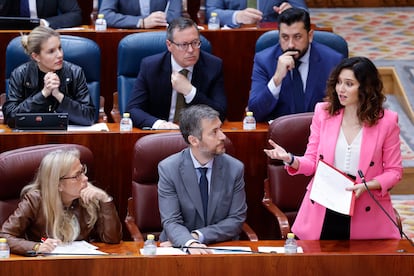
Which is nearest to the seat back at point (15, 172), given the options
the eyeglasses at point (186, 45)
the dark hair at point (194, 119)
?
the dark hair at point (194, 119)

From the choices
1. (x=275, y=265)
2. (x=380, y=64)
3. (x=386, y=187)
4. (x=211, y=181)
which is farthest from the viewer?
(x=380, y=64)

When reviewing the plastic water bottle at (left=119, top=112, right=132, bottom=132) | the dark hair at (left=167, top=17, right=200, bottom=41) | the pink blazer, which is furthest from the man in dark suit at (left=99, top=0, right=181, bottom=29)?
the pink blazer

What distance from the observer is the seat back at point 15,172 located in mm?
3090

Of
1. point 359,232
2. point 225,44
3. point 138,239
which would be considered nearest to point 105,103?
point 225,44

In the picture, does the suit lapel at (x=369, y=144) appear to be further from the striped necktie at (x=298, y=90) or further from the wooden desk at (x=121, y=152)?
the striped necktie at (x=298, y=90)

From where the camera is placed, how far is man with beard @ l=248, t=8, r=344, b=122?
11.9 feet

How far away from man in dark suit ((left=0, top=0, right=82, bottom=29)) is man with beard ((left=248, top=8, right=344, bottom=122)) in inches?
42.2

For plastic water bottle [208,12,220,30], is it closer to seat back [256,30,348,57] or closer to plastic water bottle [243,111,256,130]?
seat back [256,30,348,57]

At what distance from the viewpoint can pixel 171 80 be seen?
12.3ft

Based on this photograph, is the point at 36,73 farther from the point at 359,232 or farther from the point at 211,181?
the point at 359,232

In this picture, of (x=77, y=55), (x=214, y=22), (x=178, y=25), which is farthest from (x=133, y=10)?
(x=178, y=25)

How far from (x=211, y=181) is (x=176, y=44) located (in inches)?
29.6

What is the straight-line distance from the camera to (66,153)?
120 inches

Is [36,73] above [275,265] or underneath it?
above
